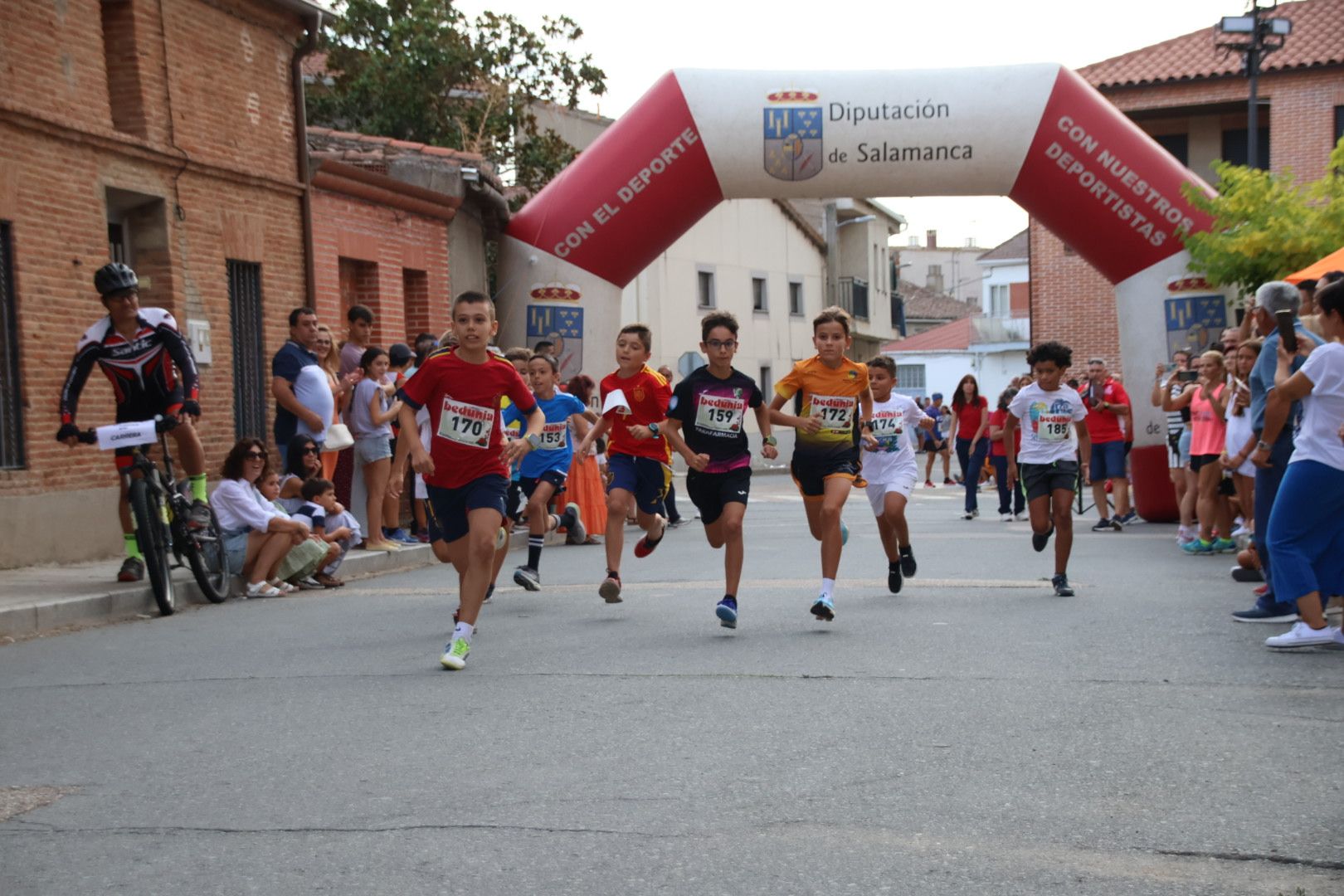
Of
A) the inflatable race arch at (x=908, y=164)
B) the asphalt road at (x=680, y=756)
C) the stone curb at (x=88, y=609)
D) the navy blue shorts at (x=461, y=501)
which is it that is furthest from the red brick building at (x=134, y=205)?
the navy blue shorts at (x=461, y=501)

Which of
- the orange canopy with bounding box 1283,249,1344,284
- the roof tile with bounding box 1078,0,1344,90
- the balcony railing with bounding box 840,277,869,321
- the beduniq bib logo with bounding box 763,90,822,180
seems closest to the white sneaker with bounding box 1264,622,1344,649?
the orange canopy with bounding box 1283,249,1344,284

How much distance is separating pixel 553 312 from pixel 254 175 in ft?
13.6

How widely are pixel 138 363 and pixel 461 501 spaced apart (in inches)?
132

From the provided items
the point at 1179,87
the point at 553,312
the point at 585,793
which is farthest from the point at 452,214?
the point at 1179,87

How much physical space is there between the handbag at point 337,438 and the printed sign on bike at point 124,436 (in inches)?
115

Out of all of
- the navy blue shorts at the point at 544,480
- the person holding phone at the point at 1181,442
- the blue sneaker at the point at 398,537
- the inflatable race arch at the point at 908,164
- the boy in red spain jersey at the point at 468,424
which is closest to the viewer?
the boy in red spain jersey at the point at 468,424

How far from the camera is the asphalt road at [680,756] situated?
4402mm

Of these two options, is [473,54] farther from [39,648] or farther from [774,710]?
[774,710]

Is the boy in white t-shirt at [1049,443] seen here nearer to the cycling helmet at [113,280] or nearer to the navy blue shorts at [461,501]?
the navy blue shorts at [461,501]

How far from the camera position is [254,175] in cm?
1703

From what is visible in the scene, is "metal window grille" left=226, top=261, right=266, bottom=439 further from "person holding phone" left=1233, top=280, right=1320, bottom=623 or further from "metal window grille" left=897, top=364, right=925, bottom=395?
"metal window grille" left=897, top=364, right=925, bottom=395

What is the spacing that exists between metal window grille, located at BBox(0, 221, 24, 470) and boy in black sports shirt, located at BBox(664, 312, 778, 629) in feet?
20.0

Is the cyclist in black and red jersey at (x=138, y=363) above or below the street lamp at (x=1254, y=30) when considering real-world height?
below

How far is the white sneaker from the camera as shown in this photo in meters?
8.22
